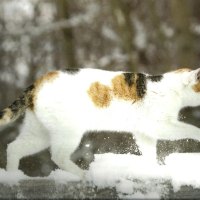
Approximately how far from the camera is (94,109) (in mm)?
4676

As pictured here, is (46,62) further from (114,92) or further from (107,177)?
(107,177)

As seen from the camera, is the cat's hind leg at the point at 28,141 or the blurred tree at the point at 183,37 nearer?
the cat's hind leg at the point at 28,141

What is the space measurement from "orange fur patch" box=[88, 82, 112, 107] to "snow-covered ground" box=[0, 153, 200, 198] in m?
0.69

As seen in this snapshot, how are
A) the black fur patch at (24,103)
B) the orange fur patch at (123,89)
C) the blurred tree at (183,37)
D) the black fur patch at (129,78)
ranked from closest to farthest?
the black fur patch at (24,103), the orange fur patch at (123,89), the black fur patch at (129,78), the blurred tree at (183,37)

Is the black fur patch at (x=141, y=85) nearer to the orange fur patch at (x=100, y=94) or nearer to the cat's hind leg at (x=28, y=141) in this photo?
the orange fur patch at (x=100, y=94)

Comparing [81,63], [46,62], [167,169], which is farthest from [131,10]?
[167,169]

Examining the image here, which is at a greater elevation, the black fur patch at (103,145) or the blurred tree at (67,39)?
the blurred tree at (67,39)

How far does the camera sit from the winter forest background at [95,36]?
1225 cm

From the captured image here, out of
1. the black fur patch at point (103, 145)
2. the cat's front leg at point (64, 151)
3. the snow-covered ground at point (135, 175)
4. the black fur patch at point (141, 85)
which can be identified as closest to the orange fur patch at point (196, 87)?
the black fur patch at point (141, 85)

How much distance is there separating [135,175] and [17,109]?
1512 mm

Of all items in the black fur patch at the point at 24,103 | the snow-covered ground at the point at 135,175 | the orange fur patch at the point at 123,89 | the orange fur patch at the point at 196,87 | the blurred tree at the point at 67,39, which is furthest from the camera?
the blurred tree at the point at 67,39

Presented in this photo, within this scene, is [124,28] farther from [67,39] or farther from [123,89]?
[123,89]

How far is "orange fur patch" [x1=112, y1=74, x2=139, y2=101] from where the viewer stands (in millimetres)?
4785

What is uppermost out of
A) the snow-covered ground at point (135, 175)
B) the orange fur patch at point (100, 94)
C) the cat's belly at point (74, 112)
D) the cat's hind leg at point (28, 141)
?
the orange fur patch at point (100, 94)
